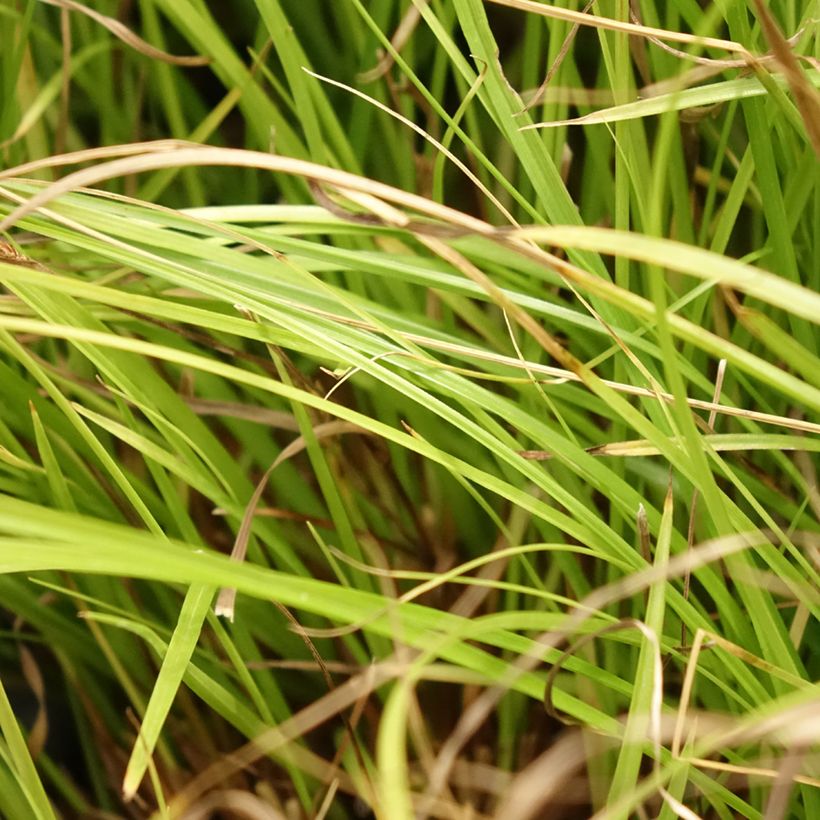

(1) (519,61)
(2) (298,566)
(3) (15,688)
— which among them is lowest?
(3) (15,688)

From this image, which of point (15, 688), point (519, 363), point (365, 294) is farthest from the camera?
point (15, 688)

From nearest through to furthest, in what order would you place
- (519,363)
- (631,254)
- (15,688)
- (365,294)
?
(631,254) → (519,363) → (365,294) → (15,688)

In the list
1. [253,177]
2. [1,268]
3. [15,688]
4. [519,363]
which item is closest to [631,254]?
[519,363]

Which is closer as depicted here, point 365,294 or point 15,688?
point 365,294

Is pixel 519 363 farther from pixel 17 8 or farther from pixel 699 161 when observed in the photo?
pixel 17 8

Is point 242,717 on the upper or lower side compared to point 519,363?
lower

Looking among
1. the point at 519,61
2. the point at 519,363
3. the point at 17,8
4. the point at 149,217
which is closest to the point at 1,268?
the point at 149,217
